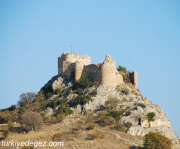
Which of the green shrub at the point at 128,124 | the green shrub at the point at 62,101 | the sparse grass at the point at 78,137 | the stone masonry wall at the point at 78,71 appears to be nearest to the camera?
the sparse grass at the point at 78,137

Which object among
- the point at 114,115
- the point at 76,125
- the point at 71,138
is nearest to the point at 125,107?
the point at 114,115

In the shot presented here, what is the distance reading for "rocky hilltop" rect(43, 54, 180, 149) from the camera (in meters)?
34.8

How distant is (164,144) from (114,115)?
8600 mm

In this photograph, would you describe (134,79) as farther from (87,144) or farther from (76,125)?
(87,144)

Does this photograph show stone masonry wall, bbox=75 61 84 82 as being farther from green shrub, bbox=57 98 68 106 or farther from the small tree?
the small tree

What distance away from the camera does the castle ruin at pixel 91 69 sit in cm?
4109

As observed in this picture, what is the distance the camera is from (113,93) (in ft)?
133

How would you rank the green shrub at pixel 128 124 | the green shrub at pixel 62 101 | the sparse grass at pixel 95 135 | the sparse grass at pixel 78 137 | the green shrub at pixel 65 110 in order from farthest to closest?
1. the green shrub at pixel 62 101
2. the green shrub at pixel 65 110
3. the green shrub at pixel 128 124
4. the sparse grass at pixel 95 135
5. the sparse grass at pixel 78 137

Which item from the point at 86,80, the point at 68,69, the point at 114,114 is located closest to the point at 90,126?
the point at 114,114

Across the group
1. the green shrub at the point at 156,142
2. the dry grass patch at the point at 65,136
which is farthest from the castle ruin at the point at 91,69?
the green shrub at the point at 156,142

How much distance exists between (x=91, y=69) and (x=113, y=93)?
16.0ft

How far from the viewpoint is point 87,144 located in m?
30.5

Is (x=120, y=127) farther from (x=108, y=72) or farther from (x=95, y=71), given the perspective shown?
(x=95, y=71)

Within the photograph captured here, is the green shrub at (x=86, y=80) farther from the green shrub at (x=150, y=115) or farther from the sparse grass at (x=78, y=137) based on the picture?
the green shrub at (x=150, y=115)
